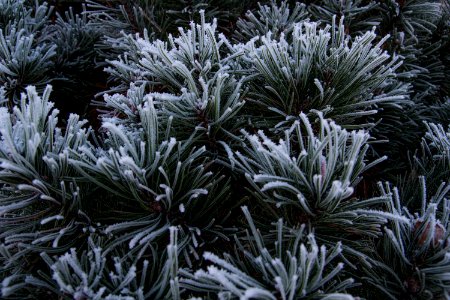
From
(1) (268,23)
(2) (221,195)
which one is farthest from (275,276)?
(1) (268,23)

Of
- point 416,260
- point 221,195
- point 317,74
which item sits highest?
point 317,74

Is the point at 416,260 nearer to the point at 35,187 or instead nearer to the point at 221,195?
the point at 221,195

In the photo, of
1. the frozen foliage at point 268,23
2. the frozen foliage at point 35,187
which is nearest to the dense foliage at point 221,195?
the frozen foliage at point 35,187

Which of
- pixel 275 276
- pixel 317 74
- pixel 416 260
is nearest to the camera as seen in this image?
pixel 275 276

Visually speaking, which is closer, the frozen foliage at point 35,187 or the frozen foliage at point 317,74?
the frozen foliage at point 35,187

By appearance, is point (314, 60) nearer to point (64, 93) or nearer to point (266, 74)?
point (266, 74)

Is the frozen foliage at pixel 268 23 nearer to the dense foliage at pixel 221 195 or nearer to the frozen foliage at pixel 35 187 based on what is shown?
the dense foliage at pixel 221 195

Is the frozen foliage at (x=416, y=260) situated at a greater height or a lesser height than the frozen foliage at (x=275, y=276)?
lesser

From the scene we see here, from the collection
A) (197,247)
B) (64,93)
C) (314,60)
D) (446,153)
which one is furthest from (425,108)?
(64,93)

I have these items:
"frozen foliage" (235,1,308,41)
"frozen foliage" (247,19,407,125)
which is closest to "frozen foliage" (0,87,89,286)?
"frozen foliage" (247,19,407,125)

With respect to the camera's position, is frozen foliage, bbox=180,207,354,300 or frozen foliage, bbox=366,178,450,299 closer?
frozen foliage, bbox=180,207,354,300

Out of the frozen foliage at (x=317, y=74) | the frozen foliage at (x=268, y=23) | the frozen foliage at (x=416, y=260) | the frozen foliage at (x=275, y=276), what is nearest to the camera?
the frozen foliage at (x=275, y=276)

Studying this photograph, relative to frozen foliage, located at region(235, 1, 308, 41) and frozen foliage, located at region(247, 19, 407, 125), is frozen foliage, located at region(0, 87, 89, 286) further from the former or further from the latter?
frozen foliage, located at region(235, 1, 308, 41)
